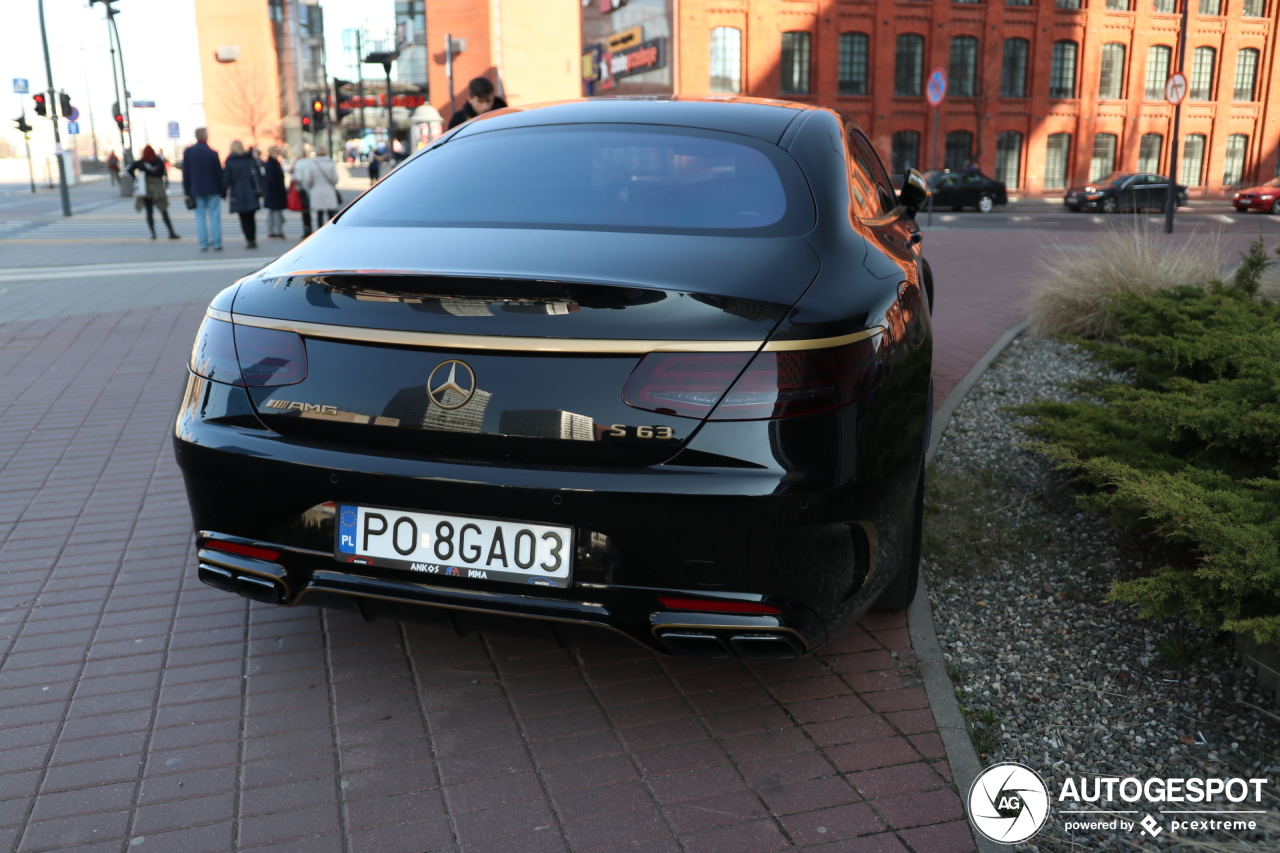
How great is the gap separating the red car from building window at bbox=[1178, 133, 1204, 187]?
1678 cm

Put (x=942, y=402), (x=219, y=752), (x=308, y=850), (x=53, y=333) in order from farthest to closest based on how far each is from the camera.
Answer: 1. (x=53, y=333)
2. (x=942, y=402)
3. (x=219, y=752)
4. (x=308, y=850)

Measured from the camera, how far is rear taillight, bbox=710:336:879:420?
2.23m

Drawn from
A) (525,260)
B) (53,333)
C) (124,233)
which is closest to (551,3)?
(124,233)

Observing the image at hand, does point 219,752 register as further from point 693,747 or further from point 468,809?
point 693,747

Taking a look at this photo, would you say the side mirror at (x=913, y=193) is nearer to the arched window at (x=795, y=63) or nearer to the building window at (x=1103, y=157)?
the arched window at (x=795, y=63)

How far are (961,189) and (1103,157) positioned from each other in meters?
20.2

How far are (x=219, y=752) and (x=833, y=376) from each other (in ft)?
5.96

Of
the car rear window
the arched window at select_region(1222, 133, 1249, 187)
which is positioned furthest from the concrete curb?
the arched window at select_region(1222, 133, 1249, 187)

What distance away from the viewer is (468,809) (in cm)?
238

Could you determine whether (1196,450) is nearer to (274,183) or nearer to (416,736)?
(416,736)

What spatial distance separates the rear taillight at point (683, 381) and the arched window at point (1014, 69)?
5004 centimetres

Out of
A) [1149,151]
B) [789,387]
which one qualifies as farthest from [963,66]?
[789,387]

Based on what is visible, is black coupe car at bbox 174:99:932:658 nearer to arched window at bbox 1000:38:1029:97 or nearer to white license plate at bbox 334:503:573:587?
white license plate at bbox 334:503:573:587

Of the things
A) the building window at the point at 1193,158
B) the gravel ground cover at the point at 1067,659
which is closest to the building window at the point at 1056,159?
the building window at the point at 1193,158
